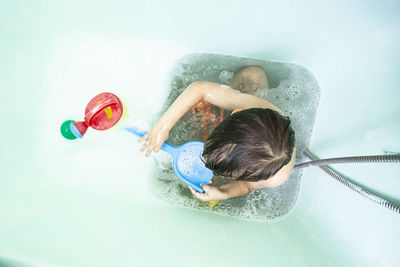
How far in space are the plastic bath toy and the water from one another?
19 centimetres

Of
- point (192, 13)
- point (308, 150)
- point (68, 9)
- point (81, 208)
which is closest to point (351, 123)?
point (308, 150)

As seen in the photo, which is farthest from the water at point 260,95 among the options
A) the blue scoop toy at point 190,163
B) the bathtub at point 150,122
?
the blue scoop toy at point 190,163

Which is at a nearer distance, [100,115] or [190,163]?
[190,163]

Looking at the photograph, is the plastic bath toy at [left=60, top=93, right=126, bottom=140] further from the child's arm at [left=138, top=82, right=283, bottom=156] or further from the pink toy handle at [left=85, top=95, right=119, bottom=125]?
the child's arm at [left=138, top=82, right=283, bottom=156]

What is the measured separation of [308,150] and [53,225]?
93 centimetres

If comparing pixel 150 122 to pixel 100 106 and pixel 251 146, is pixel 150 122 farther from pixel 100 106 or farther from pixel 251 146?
pixel 251 146

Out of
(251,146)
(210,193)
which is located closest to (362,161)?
(251,146)

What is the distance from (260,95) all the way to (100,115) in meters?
0.64

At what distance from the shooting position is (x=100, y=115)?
3.57 ft

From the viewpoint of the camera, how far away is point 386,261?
0.70m

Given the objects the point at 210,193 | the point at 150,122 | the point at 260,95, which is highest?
the point at 260,95

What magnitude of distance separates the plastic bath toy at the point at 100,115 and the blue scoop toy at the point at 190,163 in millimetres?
336

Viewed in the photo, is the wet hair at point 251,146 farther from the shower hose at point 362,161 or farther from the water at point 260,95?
the water at point 260,95

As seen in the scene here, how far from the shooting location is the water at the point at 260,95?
1.05 meters
